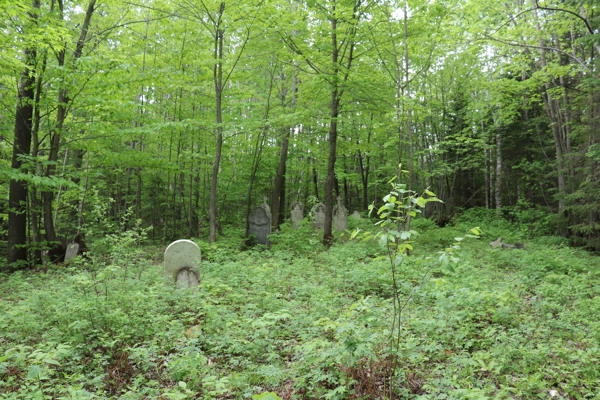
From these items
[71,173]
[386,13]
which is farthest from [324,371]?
[386,13]

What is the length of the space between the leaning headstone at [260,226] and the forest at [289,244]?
0.60 metres

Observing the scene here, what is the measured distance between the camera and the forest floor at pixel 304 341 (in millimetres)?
3006

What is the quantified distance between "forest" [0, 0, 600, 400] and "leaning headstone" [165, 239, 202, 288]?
268 millimetres

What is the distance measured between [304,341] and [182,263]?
335 centimetres

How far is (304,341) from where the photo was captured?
3.92 m

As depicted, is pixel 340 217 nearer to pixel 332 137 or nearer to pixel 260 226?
pixel 260 226

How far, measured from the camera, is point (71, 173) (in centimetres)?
884

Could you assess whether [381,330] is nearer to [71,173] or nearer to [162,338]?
[162,338]

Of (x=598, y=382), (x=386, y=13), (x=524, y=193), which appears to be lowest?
(x=598, y=382)

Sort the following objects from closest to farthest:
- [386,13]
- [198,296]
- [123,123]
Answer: [198,296] < [386,13] < [123,123]

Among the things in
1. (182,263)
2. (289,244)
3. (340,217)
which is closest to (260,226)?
(289,244)

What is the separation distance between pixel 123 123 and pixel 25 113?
2.85 metres

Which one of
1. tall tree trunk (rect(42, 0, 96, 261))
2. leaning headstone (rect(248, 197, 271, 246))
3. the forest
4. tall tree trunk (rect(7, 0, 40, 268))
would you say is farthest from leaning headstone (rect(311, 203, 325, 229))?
Answer: tall tree trunk (rect(7, 0, 40, 268))

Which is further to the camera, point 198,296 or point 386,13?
point 386,13
